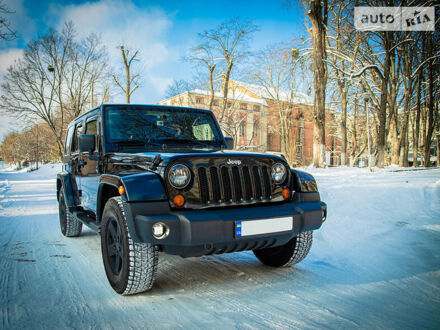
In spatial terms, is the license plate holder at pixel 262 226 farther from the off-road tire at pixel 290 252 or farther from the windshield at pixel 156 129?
the windshield at pixel 156 129

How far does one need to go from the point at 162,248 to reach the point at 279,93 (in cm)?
4013

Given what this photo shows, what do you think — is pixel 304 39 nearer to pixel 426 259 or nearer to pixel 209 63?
pixel 209 63

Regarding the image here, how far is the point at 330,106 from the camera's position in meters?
30.7

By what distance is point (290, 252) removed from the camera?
12.0 ft

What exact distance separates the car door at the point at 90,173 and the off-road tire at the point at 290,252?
2.18 meters

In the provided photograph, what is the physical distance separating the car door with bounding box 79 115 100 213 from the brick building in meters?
22.3

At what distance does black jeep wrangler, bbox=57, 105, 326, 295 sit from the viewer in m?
2.71

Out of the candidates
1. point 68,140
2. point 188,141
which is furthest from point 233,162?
point 68,140

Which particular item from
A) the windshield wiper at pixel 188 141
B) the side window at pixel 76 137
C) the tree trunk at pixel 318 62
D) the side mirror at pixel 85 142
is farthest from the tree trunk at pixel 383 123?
the side mirror at pixel 85 142

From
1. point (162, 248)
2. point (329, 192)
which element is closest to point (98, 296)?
point (162, 248)

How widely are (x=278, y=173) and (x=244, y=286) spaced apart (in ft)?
3.87

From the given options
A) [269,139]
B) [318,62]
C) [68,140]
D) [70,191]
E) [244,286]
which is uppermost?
[318,62]

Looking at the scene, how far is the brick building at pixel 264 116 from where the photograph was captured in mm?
32344

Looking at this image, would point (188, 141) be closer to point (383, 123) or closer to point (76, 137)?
point (76, 137)
